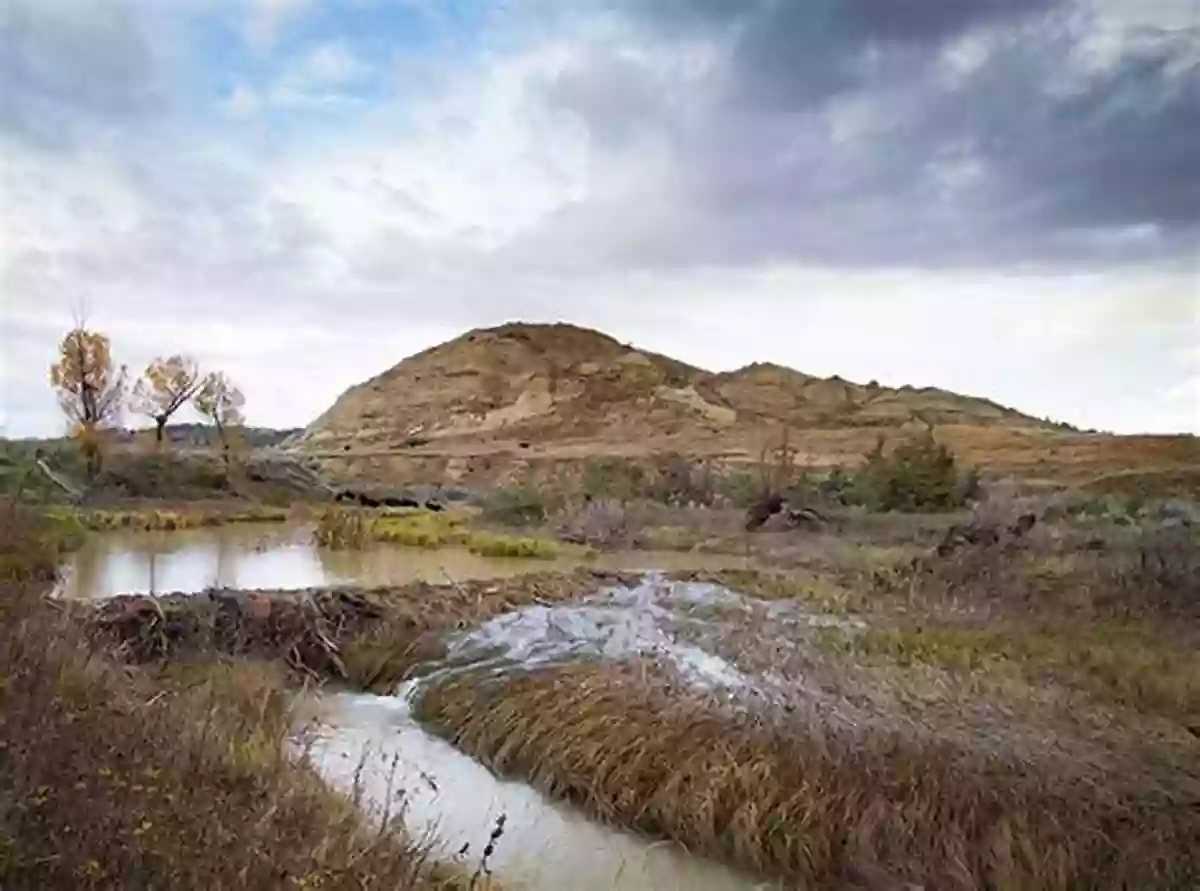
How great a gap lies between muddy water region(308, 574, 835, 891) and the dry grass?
0.77 ft

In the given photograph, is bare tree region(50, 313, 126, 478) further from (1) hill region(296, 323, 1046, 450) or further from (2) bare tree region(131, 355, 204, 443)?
(1) hill region(296, 323, 1046, 450)

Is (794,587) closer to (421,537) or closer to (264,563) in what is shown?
(264,563)

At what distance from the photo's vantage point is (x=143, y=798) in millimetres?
3492

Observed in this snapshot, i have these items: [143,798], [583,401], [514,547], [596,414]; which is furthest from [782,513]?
[583,401]

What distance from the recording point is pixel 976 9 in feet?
30.1

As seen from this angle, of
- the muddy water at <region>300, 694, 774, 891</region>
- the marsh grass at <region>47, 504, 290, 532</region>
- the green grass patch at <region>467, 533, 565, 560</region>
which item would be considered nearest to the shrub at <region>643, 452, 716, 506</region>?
the green grass patch at <region>467, 533, 565, 560</region>

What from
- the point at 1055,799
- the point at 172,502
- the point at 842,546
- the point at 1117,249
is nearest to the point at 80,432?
the point at 172,502

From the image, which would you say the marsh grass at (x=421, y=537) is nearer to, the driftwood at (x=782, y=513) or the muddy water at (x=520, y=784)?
the driftwood at (x=782, y=513)

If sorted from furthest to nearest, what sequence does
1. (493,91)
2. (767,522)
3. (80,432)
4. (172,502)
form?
(80,432)
(172,502)
(767,522)
(493,91)

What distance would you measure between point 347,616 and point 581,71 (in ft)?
19.4

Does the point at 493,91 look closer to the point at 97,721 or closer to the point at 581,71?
the point at 581,71

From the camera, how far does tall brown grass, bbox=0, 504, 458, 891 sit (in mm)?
3094

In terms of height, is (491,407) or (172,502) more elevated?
(491,407)

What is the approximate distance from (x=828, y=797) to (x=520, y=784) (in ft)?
7.30
